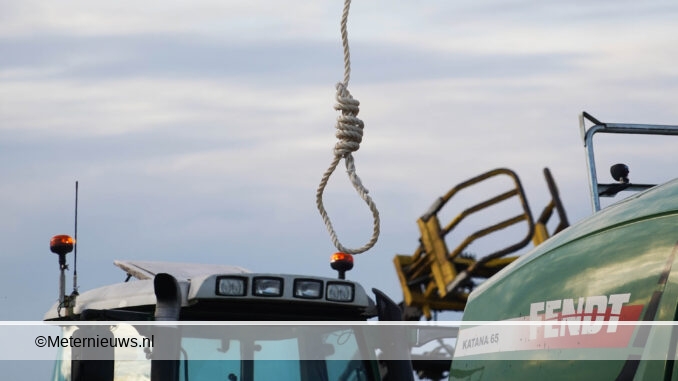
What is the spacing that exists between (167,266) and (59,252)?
919 millimetres

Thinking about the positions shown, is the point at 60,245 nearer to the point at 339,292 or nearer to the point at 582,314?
the point at 339,292

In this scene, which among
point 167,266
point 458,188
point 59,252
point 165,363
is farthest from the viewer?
point 458,188

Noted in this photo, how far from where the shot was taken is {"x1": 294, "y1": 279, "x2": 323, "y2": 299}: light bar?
23.2 feet

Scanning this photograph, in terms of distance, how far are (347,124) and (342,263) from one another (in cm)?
345

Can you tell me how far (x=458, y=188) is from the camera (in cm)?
2098

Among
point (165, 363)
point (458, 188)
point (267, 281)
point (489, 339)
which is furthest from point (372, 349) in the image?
point (458, 188)

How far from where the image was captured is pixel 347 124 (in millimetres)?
4918

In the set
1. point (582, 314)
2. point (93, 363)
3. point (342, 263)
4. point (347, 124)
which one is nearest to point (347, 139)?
point (347, 124)

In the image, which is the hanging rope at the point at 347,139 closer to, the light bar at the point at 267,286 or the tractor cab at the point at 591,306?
the tractor cab at the point at 591,306

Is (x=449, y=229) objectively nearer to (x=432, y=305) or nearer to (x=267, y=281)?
(x=432, y=305)

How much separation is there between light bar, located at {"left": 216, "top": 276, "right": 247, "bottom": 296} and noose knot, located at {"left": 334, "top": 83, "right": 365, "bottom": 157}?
2.24m

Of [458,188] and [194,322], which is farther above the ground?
[458,188]

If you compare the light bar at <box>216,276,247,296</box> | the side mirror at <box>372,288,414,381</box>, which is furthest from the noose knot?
the side mirror at <box>372,288,414,381</box>

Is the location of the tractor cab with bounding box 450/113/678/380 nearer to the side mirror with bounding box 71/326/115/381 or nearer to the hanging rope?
the hanging rope
